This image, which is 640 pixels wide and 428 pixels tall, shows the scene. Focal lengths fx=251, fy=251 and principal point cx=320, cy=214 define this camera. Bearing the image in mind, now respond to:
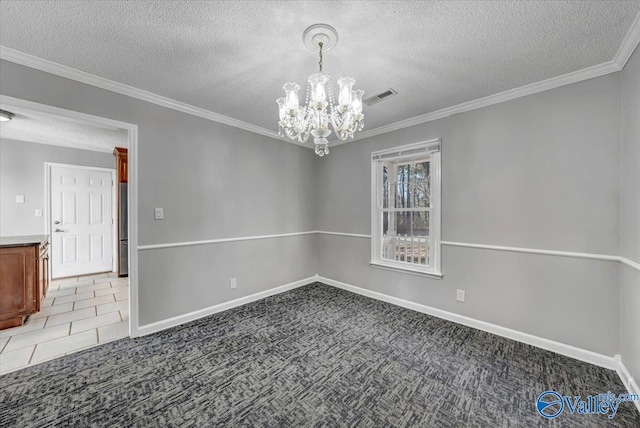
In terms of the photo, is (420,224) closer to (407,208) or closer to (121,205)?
(407,208)

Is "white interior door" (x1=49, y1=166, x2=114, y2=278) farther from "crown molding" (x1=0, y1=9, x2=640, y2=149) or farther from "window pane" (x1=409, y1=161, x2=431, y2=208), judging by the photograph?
"window pane" (x1=409, y1=161, x2=431, y2=208)

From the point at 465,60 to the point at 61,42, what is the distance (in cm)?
301

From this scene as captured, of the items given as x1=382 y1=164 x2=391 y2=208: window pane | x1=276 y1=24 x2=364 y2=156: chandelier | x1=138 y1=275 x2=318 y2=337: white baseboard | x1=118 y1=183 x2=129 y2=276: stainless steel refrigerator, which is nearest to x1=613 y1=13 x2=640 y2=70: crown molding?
x1=276 y1=24 x2=364 y2=156: chandelier

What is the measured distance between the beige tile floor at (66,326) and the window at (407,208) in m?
3.26

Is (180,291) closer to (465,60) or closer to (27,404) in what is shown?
(27,404)

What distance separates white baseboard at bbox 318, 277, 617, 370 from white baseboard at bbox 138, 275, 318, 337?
1274mm

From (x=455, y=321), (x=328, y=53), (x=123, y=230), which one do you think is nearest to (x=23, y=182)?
(x=123, y=230)

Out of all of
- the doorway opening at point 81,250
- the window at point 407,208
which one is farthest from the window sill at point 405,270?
the doorway opening at point 81,250

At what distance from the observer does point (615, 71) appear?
2012 millimetres

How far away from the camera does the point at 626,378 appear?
6.00 ft

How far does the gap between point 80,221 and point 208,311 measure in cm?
368

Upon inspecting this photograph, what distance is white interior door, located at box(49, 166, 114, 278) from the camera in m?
4.46

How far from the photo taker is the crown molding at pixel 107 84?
1.94 m

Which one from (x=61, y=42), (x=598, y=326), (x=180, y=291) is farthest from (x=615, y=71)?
(x=180, y=291)
